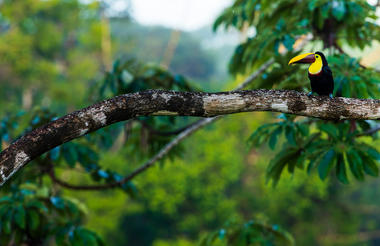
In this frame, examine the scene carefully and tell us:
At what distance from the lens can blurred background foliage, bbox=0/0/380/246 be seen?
3.37 m

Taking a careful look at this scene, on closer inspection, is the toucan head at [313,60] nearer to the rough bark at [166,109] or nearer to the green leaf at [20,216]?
the rough bark at [166,109]

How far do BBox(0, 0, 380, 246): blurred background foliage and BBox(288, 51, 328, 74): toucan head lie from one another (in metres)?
0.47

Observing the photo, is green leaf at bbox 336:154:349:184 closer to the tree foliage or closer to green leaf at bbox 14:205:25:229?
the tree foliage

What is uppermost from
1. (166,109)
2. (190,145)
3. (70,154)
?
(190,145)

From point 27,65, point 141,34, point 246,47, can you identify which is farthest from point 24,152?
point 141,34

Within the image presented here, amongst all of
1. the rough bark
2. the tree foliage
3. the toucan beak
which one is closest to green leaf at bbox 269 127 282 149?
the tree foliage

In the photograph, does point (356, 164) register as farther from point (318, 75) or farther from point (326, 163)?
point (318, 75)

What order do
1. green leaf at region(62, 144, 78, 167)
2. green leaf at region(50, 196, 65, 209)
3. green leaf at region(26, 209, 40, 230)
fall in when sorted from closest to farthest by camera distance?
green leaf at region(26, 209, 40, 230) → green leaf at region(62, 144, 78, 167) → green leaf at region(50, 196, 65, 209)

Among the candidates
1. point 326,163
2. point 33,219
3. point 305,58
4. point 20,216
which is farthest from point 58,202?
point 305,58

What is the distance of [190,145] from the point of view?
843 inches

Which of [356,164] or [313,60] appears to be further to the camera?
[356,164]

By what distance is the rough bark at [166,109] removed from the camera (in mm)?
1838

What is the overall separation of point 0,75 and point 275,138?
22832 millimetres

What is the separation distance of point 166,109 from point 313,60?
4.03 feet
